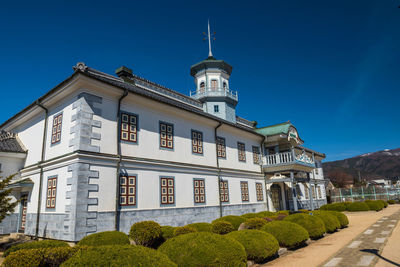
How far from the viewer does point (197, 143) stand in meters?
17.7

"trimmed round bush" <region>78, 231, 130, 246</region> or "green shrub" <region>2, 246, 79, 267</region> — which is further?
"trimmed round bush" <region>78, 231, 130, 246</region>

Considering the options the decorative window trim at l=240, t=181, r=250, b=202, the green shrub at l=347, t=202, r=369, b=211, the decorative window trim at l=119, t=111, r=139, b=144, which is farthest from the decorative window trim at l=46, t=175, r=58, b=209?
the green shrub at l=347, t=202, r=369, b=211

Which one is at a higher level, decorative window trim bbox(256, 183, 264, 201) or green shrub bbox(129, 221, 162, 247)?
decorative window trim bbox(256, 183, 264, 201)

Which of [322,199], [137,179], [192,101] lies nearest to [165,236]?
[137,179]

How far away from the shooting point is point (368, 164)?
553 ft

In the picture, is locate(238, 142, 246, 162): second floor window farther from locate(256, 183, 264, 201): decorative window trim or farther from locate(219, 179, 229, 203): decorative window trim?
locate(219, 179, 229, 203): decorative window trim

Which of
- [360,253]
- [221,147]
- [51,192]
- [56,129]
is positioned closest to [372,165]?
[221,147]

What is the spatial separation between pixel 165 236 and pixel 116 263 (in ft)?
22.8

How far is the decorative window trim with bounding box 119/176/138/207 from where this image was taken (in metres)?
12.5

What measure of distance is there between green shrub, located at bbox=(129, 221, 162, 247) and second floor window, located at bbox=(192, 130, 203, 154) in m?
7.29

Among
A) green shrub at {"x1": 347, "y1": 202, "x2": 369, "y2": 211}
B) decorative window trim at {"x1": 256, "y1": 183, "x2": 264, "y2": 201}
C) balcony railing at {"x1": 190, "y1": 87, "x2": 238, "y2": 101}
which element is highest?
balcony railing at {"x1": 190, "y1": 87, "x2": 238, "y2": 101}

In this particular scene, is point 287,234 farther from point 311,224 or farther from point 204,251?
point 204,251

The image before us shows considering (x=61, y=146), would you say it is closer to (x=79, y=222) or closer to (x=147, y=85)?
(x=79, y=222)

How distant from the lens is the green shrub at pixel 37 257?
543 cm
